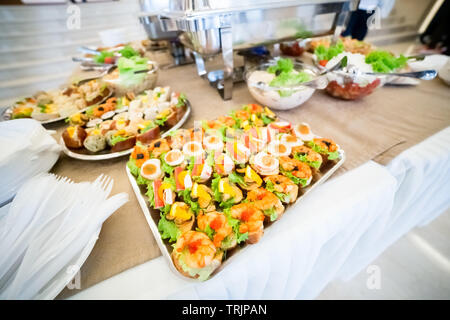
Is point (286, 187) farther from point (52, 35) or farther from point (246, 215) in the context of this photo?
point (52, 35)

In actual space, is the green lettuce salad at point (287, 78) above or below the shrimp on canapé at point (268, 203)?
above

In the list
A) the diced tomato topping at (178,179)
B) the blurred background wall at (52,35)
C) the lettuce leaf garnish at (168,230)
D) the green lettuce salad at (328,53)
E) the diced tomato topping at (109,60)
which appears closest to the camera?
the lettuce leaf garnish at (168,230)

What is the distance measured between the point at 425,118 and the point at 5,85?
6196 mm

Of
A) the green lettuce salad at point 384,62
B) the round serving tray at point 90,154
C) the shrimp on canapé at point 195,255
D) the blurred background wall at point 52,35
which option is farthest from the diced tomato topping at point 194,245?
the blurred background wall at point 52,35

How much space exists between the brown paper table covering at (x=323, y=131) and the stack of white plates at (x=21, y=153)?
0.10 metres

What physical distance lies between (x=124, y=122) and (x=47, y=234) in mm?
601

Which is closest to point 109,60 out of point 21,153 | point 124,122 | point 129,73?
point 129,73

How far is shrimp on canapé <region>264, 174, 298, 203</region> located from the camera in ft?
2.03

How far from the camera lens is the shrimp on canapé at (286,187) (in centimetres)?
62

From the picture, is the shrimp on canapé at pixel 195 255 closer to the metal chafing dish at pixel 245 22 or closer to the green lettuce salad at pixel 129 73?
the metal chafing dish at pixel 245 22

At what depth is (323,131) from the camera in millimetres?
960

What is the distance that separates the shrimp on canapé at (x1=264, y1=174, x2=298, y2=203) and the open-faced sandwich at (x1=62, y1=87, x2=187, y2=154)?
0.61m

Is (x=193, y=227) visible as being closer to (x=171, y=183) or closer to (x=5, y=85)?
(x=171, y=183)

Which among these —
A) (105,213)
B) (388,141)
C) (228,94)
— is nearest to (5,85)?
(228,94)
